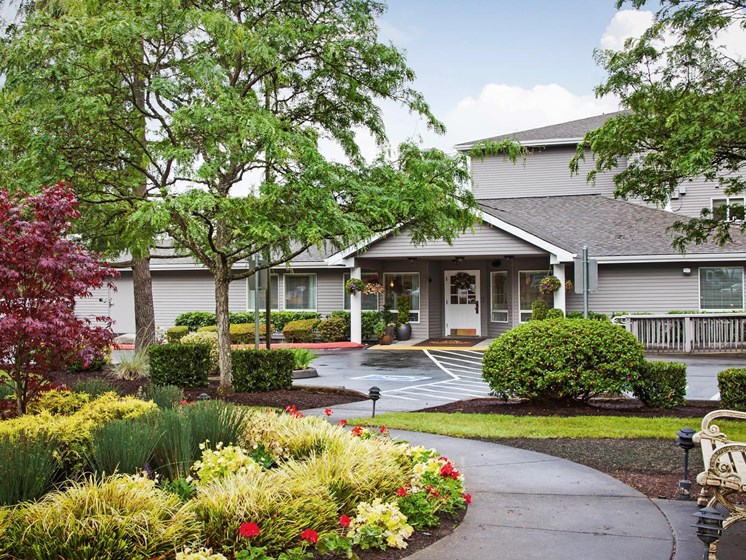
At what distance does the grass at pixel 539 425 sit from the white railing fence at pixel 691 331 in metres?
12.6

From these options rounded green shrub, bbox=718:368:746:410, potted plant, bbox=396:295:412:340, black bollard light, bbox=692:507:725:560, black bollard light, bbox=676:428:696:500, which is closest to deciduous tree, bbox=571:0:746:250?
rounded green shrub, bbox=718:368:746:410

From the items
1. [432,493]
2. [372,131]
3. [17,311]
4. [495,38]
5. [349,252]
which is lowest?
[432,493]

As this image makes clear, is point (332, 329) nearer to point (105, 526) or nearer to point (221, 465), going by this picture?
point (221, 465)

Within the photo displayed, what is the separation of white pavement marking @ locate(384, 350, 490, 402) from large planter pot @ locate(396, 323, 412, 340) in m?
5.42

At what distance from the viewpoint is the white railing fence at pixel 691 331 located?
21984 millimetres

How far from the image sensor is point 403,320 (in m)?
26.8

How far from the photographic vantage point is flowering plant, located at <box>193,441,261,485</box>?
5184mm

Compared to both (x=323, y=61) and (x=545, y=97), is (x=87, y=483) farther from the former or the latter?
(x=545, y=97)

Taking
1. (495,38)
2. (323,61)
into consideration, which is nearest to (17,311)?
(323,61)

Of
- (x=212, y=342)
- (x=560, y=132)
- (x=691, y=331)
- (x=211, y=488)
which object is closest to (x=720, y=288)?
(x=691, y=331)

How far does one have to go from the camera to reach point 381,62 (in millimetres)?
12812

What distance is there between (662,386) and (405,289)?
55.2ft

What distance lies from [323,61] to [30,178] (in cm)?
540

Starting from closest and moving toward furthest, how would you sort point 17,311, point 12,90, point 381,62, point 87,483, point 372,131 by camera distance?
point 87,483, point 17,311, point 12,90, point 381,62, point 372,131
